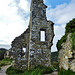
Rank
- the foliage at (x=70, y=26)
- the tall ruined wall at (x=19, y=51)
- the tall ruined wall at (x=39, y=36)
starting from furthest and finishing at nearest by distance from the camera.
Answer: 1. the tall ruined wall at (x=19, y=51)
2. the tall ruined wall at (x=39, y=36)
3. the foliage at (x=70, y=26)

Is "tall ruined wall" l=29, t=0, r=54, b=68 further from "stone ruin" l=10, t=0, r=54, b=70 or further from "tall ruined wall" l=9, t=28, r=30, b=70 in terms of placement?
"tall ruined wall" l=9, t=28, r=30, b=70

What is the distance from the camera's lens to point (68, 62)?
5742 millimetres

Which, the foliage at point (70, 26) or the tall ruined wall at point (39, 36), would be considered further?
the tall ruined wall at point (39, 36)

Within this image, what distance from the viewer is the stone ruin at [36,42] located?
29.2 feet

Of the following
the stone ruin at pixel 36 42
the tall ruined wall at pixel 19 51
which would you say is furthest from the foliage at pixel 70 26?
the tall ruined wall at pixel 19 51

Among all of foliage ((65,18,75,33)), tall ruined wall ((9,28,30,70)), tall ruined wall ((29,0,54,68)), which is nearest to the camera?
foliage ((65,18,75,33))

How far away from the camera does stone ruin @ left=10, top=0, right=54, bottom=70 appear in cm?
891

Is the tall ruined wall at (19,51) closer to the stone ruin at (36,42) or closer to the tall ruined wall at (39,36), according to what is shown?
the stone ruin at (36,42)

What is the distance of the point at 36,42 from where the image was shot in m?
9.32

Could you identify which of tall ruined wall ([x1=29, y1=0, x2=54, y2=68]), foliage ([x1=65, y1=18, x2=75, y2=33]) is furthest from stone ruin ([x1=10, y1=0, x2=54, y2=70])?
foliage ([x1=65, y1=18, x2=75, y2=33])

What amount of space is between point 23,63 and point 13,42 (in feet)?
9.52

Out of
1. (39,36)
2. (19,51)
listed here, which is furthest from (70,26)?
(19,51)

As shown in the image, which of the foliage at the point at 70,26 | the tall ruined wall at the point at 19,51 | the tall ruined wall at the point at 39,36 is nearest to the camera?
the foliage at the point at 70,26

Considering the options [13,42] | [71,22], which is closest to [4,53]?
[13,42]
